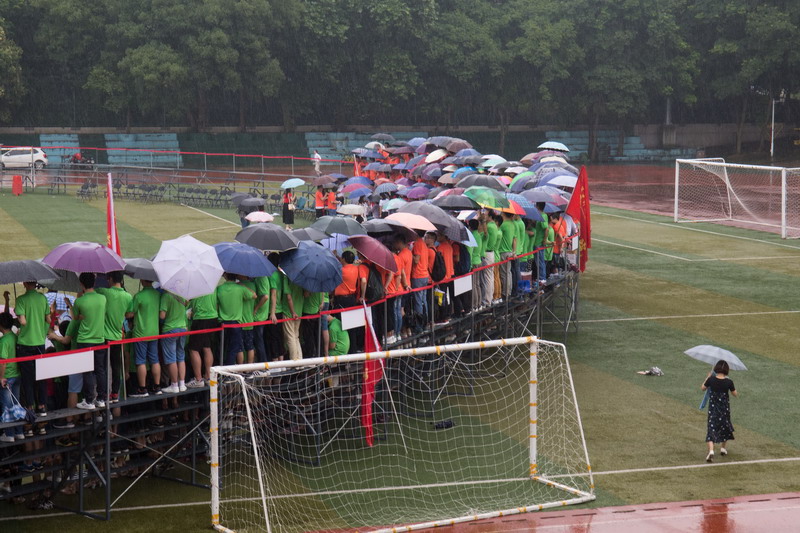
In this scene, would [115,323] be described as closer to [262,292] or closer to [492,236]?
[262,292]

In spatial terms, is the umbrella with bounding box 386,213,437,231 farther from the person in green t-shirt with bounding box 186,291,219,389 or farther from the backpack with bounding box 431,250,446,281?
the person in green t-shirt with bounding box 186,291,219,389

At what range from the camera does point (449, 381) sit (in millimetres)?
14766

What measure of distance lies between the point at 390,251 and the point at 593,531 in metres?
4.84

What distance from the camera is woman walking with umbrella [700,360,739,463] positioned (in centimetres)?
1212

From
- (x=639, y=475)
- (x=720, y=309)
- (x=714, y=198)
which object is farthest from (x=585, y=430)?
(x=714, y=198)

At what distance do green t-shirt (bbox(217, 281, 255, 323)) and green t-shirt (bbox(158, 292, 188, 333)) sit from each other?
594 millimetres

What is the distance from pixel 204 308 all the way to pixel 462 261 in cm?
522

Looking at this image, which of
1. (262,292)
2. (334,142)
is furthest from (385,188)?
(334,142)

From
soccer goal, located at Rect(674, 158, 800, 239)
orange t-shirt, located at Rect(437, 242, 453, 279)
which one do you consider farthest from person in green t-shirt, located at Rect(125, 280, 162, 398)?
soccer goal, located at Rect(674, 158, 800, 239)

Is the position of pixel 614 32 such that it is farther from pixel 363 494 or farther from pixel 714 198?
pixel 363 494

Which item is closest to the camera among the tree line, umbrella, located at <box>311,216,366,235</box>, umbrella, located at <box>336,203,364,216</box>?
umbrella, located at <box>311,216,366,235</box>

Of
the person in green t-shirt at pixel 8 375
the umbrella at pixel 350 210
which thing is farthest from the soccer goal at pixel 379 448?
the umbrella at pixel 350 210

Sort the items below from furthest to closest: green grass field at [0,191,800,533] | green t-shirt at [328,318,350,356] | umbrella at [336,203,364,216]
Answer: umbrella at [336,203,364,216], green t-shirt at [328,318,350,356], green grass field at [0,191,800,533]

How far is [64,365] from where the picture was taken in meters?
9.99
